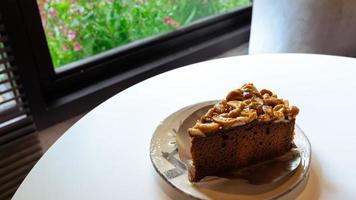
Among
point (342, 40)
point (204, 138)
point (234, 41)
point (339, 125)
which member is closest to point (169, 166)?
point (204, 138)

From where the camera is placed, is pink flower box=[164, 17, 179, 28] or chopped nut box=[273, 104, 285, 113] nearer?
chopped nut box=[273, 104, 285, 113]

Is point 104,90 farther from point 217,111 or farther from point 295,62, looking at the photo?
point 217,111

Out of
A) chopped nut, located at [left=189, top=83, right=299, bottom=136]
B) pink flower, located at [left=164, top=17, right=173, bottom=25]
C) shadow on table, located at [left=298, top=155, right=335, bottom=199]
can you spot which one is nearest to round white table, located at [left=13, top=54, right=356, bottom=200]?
shadow on table, located at [left=298, top=155, right=335, bottom=199]

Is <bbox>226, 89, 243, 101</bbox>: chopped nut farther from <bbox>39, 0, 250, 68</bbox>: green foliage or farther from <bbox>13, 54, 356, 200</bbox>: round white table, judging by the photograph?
<bbox>39, 0, 250, 68</bbox>: green foliage

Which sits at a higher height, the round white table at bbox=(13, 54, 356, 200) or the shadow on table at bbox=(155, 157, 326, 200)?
the round white table at bbox=(13, 54, 356, 200)

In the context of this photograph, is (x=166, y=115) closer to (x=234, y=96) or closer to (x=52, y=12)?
(x=234, y=96)

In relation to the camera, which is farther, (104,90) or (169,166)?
(104,90)
